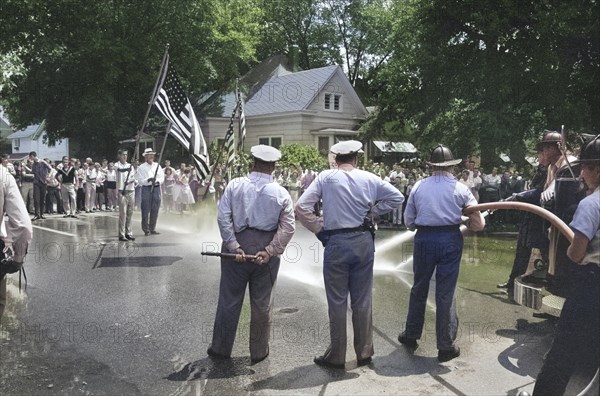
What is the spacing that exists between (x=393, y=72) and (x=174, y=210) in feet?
47.1

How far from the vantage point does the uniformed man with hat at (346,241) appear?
16.7 feet

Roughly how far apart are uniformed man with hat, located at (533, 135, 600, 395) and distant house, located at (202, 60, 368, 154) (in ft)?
103

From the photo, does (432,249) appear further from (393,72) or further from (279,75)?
(279,75)

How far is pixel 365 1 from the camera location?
56.1m

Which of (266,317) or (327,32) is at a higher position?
(327,32)

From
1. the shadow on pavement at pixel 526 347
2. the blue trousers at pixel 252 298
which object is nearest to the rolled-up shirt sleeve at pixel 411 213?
the blue trousers at pixel 252 298

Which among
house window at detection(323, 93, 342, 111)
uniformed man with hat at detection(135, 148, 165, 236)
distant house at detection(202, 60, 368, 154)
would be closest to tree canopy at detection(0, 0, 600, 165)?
distant house at detection(202, 60, 368, 154)

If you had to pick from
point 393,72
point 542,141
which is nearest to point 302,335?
point 542,141

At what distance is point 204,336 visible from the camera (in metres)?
5.92

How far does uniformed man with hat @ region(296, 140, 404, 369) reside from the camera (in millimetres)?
5082

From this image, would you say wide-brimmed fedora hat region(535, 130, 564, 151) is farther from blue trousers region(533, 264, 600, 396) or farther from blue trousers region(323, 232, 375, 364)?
blue trousers region(533, 264, 600, 396)

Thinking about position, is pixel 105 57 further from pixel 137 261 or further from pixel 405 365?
pixel 405 365

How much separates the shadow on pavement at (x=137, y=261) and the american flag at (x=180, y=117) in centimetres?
182

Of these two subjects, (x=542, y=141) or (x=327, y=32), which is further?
(x=327, y=32)
